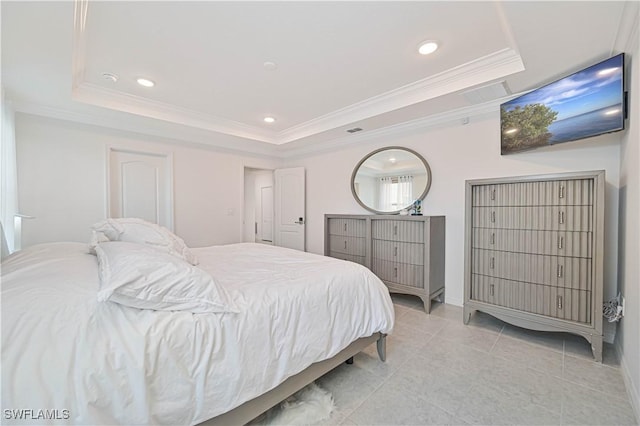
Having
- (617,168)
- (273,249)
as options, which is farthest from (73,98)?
(617,168)

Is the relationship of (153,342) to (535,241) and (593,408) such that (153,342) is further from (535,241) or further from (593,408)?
(535,241)

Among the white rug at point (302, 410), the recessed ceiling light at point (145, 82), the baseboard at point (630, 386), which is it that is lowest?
the white rug at point (302, 410)

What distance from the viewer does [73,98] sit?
2760 mm

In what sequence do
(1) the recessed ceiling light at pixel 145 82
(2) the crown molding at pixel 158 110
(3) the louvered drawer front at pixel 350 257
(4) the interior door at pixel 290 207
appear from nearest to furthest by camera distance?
1. (1) the recessed ceiling light at pixel 145 82
2. (2) the crown molding at pixel 158 110
3. (3) the louvered drawer front at pixel 350 257
4. (4) the interior door at pixel 290 207

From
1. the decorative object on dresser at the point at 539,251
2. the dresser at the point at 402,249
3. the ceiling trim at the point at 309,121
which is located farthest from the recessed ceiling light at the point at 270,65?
the decorative object on dresser at the point at 539,251

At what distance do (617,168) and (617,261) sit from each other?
812 mm

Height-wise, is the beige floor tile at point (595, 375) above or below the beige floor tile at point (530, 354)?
above

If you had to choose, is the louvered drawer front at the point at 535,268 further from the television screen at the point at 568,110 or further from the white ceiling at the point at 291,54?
the white ceiling at the point at 291,54

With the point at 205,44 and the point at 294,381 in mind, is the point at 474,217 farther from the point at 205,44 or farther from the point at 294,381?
the point at 205,44

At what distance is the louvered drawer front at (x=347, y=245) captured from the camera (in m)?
3.78

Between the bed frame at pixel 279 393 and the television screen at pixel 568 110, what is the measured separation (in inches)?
96.1

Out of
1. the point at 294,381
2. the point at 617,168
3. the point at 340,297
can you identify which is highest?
the point at 617,168

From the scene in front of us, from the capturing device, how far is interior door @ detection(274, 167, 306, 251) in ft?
16.3

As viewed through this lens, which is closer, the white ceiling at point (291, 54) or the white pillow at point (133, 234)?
the white ceiling at point (291, 54)
